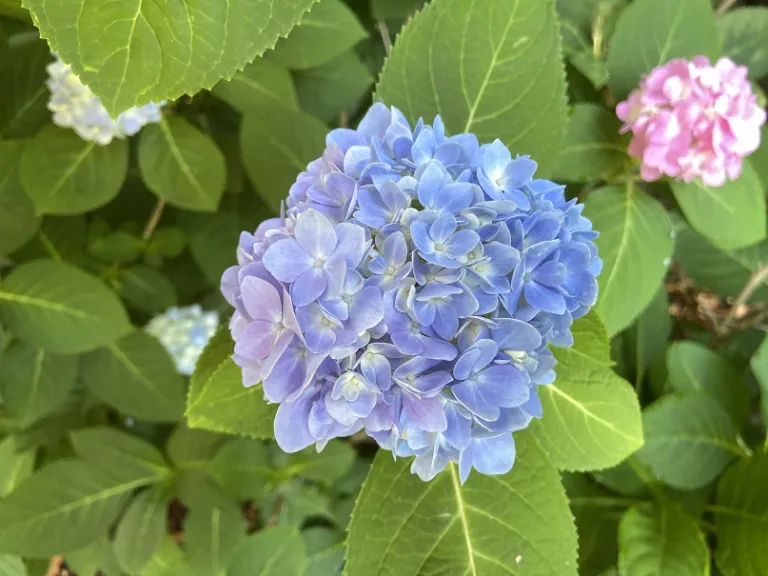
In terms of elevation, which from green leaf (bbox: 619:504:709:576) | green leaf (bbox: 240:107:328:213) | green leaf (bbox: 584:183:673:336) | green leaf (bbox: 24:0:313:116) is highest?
green leaf (bbox: 24:0:313:116)

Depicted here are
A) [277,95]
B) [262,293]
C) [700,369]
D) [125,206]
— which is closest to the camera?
[262,293]

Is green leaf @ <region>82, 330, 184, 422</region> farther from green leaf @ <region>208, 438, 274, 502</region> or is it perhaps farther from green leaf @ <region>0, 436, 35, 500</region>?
green leaf @ <region>0, 436, 35, 500</region>

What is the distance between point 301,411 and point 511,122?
19.1 inches

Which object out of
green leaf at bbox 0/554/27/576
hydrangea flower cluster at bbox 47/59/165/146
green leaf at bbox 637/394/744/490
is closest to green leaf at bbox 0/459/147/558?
green leaf at bbox 0/554/27/576

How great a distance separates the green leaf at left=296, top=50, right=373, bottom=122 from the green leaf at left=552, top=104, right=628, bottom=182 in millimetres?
380

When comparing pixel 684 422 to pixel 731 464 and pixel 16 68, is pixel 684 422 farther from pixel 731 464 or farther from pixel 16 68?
pixel 16 68

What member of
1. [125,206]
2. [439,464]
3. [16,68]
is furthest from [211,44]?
[125,206]

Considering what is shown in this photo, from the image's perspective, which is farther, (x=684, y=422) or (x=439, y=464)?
(x=684, y=422)

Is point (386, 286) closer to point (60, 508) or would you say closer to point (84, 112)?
point (84, 112)

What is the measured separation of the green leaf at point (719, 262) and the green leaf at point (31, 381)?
1.21 m

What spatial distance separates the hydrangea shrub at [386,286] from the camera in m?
0.57

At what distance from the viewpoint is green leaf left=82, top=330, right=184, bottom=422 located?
1.13 m

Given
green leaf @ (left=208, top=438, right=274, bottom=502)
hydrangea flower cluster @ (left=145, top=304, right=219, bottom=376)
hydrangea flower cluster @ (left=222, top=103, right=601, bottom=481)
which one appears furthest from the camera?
hydrangea flower cluster @ (left=145, top=304, right=219, bottom=376)

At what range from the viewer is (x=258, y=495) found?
3.92ft
